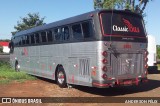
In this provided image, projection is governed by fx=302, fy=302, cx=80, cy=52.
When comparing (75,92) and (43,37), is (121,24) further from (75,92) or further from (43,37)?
(43,37)

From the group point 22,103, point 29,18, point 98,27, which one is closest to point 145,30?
point 98,27

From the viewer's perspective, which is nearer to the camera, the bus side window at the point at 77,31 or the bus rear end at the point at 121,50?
the bus rear end at the point at 121,50

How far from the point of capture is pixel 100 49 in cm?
1130

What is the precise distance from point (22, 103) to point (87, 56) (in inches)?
126

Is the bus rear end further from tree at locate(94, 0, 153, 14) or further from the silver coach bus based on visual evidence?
tree at locate(94, 0, 153, 14)

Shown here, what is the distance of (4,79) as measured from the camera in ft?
54.9

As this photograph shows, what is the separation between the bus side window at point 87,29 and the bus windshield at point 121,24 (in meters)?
0.56

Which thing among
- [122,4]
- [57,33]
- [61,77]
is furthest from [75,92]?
[122,4]

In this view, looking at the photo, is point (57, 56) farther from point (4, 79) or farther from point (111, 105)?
point (111, 105)

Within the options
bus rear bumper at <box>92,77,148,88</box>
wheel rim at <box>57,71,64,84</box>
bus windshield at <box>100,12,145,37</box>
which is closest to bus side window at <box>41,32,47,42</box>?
wheel rim at <box>57,71,64,84</box>

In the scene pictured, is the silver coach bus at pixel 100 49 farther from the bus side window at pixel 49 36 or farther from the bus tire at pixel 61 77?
the bus side window at pixel 49 36

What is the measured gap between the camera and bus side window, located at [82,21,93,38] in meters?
11.8

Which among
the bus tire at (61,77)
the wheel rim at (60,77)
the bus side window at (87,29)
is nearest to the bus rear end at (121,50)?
the bus side window at (87,29)

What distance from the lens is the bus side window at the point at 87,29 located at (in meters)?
11.8
